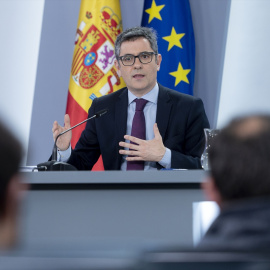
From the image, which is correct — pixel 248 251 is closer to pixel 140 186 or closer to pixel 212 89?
pixel 140 186

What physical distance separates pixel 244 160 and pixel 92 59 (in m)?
3.91

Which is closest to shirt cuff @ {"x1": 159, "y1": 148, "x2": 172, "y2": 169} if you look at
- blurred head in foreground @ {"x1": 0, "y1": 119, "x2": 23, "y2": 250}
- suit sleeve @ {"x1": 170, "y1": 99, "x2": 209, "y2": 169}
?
suit sleeve @ {"x1": 170, "y1": 99, "x2": 209, "y2": 169}

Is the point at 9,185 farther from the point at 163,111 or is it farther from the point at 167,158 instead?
the point at 163,111

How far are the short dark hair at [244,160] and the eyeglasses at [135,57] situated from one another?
275 centimetres

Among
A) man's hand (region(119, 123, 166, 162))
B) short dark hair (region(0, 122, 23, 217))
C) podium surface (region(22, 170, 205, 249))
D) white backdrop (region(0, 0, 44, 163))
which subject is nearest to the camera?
short dark hair (region(0, 122, 23, 217))

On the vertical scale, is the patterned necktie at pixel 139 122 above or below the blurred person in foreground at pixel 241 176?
above

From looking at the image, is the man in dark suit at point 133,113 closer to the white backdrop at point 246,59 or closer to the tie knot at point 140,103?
the tie knot at point 140,103

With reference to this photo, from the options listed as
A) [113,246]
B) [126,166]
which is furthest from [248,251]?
[126,166]

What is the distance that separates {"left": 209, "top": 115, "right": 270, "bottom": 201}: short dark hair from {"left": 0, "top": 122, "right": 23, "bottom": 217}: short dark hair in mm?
279

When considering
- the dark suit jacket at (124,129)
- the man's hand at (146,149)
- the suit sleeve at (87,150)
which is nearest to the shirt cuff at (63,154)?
the dark suit jacket at (124,129)

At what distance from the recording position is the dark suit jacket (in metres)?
3.34

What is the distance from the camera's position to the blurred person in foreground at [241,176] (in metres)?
0.71

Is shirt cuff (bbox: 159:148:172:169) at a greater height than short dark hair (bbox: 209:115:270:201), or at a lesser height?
greater

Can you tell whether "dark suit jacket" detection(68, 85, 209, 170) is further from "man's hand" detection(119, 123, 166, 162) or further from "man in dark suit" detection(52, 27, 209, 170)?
"man's hand" detection(119, 123, 166, 162)
